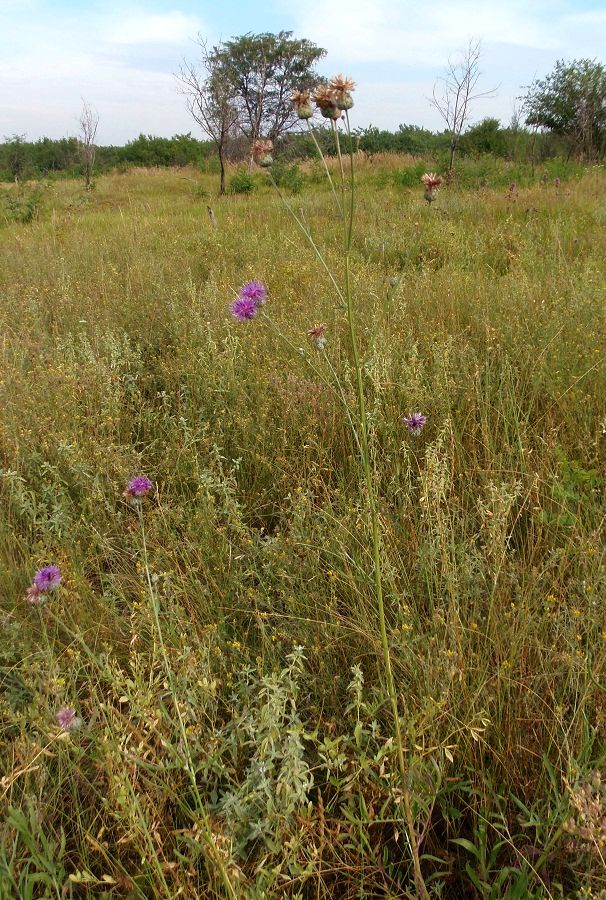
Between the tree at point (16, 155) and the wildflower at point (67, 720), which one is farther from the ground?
the tree at point (16, 155)

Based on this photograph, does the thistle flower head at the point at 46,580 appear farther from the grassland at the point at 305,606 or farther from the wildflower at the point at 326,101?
the wildflower at the point at 326,101

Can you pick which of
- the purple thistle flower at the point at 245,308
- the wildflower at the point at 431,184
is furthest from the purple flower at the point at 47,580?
the wildflower at the point at 431,184

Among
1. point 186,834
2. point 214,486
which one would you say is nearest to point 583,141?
point 214,486

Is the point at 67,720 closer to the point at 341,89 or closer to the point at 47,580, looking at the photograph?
the point at 47,580

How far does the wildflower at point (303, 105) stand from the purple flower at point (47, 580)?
129 cm

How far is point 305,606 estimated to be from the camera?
5.19ft

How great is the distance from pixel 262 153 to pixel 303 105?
0.36 metres

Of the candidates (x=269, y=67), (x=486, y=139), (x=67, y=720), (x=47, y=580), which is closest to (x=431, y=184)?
(x=47, y=580)

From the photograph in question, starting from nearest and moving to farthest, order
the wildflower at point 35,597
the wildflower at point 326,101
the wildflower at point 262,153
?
the wildflower at point 326,101
the wildflower at point 35,597
the wildflower at point 262,153

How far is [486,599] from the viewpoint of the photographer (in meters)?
1.58

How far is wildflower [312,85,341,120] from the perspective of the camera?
1193 millimetres

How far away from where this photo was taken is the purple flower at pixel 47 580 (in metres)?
1.50

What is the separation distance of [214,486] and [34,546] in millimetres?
611

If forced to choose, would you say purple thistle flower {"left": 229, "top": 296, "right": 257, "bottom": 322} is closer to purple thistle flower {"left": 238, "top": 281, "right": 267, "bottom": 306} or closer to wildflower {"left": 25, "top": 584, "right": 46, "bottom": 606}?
purple thistle flower {"left": 238, "top": 281, "right": 267, "bottom": 306}
